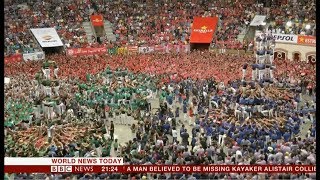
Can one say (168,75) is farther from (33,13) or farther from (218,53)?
(33,13)

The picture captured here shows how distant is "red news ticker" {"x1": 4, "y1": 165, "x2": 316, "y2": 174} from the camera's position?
2219cm

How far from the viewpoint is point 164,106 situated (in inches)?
1232

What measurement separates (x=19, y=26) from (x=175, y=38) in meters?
14.0

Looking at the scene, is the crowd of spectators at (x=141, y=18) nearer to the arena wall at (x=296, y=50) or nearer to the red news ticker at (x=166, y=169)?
the arena wall at (x=296, y=50)

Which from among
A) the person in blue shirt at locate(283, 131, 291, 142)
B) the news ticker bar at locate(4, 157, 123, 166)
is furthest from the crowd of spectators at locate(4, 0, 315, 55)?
the news ticker bar at locate(4, 157, 123, 166)

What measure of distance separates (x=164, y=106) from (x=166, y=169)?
8879mm

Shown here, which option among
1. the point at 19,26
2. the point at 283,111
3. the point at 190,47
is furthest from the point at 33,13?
the point at 283,111

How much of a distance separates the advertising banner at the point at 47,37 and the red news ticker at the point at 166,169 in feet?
82.6

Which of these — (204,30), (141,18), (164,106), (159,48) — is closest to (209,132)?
(164,106)

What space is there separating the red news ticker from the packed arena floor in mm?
251

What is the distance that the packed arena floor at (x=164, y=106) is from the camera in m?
23.9

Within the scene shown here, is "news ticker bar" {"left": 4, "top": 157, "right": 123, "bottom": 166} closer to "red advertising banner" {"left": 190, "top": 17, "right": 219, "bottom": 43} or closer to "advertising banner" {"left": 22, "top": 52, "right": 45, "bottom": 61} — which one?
"advertising banner" {"left": 22, "top": 52, "right": 45, "bottom": 61}

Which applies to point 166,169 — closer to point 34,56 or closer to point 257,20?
point 34,56

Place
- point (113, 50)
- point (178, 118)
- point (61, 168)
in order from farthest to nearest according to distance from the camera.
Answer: point (113, 50) < point (178, 118) < point (61, 168)
